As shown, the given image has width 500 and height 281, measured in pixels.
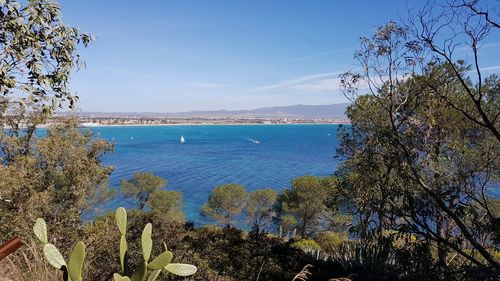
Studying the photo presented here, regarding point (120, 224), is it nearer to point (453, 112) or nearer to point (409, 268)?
point (409, 268)

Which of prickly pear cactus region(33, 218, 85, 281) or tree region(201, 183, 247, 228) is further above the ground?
prickly pear cactus region(33, 218, 85, 281)

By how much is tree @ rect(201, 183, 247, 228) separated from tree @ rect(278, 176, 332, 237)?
4018 mm

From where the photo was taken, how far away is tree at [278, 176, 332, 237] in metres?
26.9

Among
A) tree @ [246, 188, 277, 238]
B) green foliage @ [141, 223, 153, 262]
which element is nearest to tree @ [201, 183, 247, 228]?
tree @ [246, 188, 277, 238]

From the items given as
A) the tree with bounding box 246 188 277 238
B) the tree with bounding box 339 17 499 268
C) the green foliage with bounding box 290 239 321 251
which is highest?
the tree with bounding box 339 17 499 268

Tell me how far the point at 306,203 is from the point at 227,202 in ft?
24.4

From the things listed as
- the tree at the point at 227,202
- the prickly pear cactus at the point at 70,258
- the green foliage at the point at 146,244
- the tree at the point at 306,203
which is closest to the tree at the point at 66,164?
the tree at the point at 227,202

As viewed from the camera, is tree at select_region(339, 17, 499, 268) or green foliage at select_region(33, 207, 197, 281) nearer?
green foliage at select_region(33, 207, 197, 281)

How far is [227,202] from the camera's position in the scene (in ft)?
105

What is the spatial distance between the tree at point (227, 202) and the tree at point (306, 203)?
4018 mm

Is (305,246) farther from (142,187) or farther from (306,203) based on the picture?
(142,187)

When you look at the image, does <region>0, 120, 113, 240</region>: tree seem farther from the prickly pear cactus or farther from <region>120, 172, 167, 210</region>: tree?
the prickly pear cactus

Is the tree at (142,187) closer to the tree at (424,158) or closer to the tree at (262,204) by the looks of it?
the tree at (262,204)

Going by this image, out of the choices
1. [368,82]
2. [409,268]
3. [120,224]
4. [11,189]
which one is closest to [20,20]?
[120,224]
